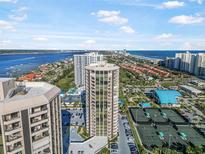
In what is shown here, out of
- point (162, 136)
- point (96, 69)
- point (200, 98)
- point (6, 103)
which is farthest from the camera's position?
point (200, 98)

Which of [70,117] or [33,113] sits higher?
[33,113]

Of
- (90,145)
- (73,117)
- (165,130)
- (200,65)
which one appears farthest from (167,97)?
(200,65)

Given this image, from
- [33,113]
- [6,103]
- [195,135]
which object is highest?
[6,103]

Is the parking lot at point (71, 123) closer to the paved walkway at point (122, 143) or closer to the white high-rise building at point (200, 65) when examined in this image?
the paved walkway at point (122, 143)

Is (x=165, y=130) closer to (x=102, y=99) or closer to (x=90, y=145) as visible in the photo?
(x=102, y=99)

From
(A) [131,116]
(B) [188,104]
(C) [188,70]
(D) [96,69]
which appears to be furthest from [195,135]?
(C) [188,70]

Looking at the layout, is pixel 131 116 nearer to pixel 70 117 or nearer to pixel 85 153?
pixel 70 117

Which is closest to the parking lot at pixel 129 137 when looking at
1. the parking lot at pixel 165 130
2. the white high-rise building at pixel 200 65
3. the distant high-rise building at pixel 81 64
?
the parking lot at pixel 165 130
